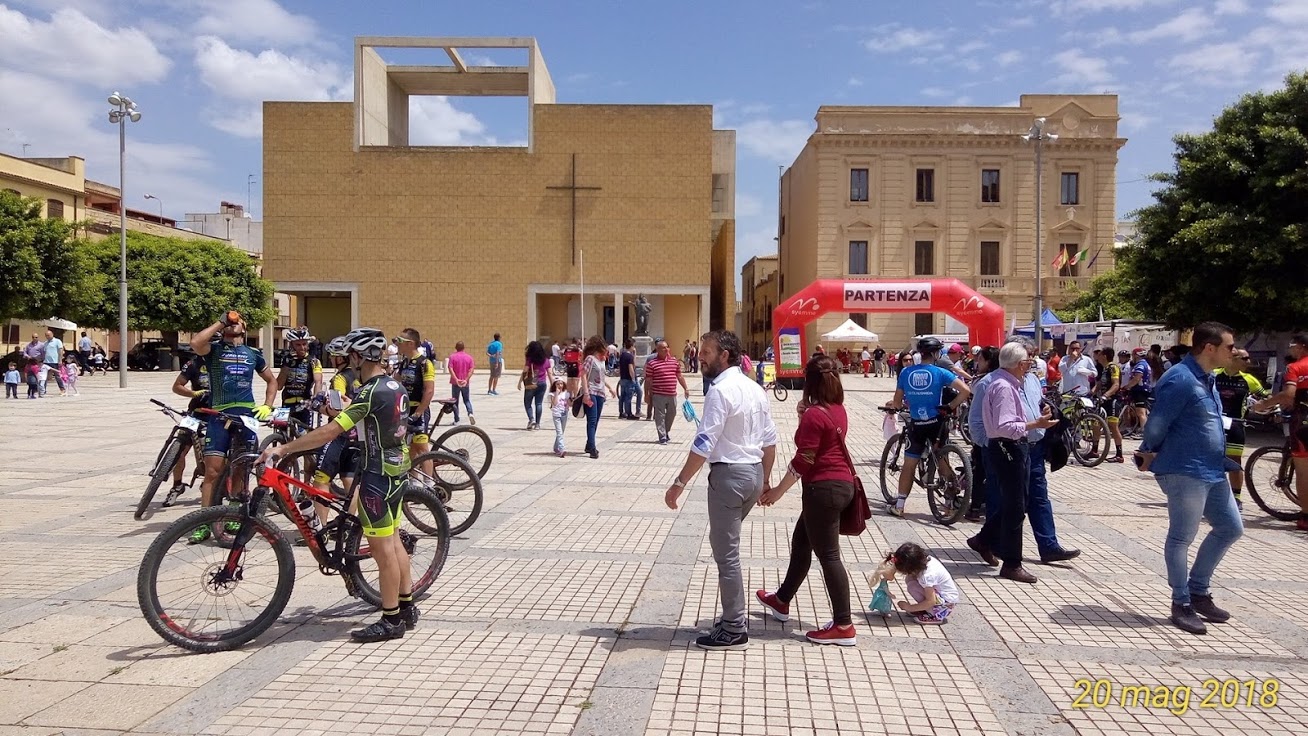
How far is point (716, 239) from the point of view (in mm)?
61406

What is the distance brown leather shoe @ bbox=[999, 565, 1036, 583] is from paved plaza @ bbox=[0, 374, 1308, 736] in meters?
0.11

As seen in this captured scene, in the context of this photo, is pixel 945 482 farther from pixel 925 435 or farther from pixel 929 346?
pixel 929 346

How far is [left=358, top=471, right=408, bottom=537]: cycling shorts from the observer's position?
15.7 feet

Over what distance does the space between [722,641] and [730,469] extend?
92 cm

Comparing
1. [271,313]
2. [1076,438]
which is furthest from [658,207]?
[1076,438]

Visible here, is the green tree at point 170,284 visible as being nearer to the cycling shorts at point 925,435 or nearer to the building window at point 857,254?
the building window at point 857,254

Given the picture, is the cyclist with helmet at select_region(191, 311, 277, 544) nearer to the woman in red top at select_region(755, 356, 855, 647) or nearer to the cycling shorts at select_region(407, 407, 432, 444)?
the cycling shorts at select_region(407, 407, 432, 444)

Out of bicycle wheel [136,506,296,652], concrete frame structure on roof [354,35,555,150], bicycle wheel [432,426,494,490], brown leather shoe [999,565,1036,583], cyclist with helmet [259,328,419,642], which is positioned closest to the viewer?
bicycle wheel [136,506,296,652]

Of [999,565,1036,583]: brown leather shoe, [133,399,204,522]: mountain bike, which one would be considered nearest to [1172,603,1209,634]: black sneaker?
[999,565,1036,583]: brown leather shoe

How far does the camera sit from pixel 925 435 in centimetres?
852

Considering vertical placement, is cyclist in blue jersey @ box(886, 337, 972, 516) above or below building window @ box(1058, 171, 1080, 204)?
below

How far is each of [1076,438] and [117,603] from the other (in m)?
11.5

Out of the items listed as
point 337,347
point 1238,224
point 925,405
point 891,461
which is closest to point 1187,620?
point 925,405

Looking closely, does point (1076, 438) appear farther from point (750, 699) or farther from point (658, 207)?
point (658, 207)
